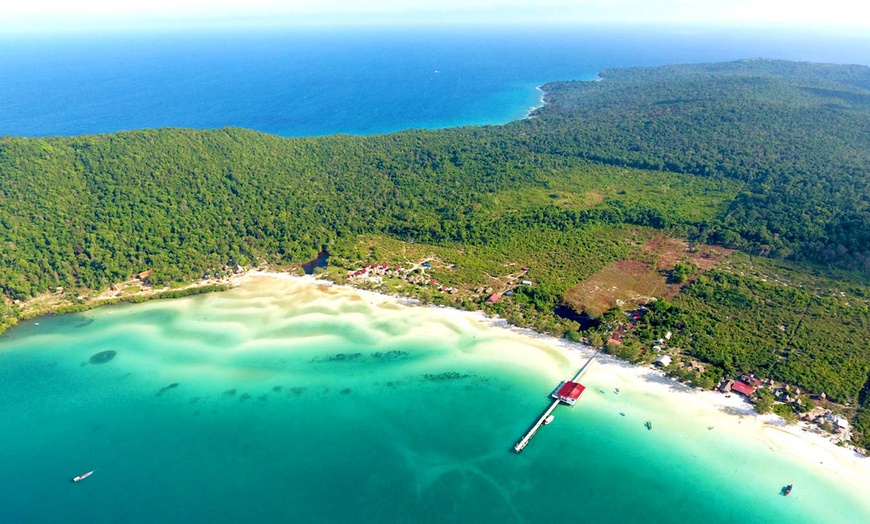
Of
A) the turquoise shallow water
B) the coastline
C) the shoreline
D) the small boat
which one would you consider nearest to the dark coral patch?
the turquoise shallow water

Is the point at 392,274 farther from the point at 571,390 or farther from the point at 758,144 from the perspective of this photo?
the point at 758,144

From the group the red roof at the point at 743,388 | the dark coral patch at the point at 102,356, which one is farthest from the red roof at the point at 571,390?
the dark coral patch at the point at 102,356

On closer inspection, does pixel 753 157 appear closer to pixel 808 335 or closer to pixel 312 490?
pixel 808 335

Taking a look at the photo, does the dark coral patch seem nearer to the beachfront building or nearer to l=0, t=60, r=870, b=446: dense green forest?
l=0, t=60, r=870, b=446: dense green forest

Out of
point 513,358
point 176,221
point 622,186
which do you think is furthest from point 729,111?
point 176,221

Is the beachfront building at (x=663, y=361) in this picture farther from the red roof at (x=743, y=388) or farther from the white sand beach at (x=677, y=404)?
the red roof at (x=743, y=388)

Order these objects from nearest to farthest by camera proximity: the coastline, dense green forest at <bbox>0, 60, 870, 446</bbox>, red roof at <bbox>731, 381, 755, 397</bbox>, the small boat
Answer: the small boat → the coastline → red roof at <bbox>731, 381, 755, 397</bbox> → dense green forest at <bbox>0, 60, 870, 446</bbox>
